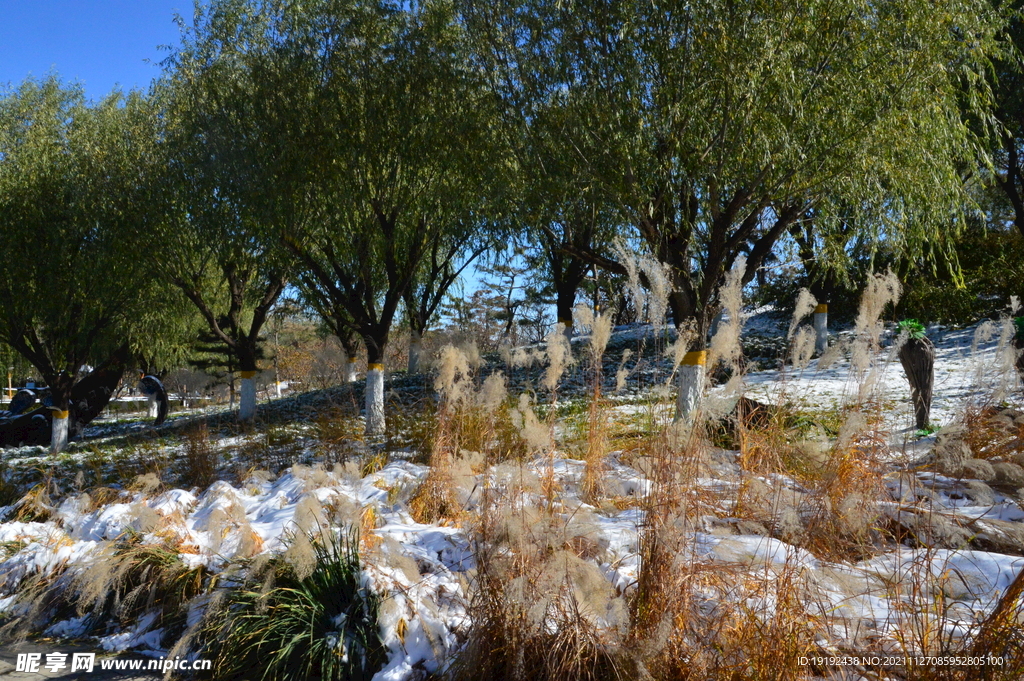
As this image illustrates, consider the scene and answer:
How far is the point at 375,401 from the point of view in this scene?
909 centimetres

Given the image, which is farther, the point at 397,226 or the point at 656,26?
the point at 397,226

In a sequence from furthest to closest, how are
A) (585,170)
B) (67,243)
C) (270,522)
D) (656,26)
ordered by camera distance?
1. (67,243)
2. (585,170)
3. (656,26)
4. (270,522)

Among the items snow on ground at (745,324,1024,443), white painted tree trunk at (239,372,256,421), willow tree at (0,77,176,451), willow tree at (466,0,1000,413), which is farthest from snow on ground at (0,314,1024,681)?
white painted tree trunk at (239,372,256,421)

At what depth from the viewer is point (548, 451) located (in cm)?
437

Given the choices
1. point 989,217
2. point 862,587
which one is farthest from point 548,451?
point 989,217

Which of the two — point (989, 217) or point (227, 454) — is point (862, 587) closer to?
point (227, 454)

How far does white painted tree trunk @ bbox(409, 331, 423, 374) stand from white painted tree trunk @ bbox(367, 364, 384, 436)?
6782 millimetres

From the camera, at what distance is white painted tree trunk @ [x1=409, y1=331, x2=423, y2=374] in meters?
16.6

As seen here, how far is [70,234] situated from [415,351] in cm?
802

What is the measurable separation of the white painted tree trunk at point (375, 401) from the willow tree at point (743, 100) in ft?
12.2

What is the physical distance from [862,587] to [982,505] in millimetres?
1614

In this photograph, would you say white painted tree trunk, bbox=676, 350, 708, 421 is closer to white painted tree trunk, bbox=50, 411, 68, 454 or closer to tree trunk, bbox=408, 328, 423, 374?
tree trunk, bbox=408, 328, 423, 374

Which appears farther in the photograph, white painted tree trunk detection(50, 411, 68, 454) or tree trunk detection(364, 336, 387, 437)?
white painted tree trunk detection(50, 411, 68, 454)

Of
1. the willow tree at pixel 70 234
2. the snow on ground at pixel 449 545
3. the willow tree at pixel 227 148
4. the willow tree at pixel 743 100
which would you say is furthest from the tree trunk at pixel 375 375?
the willow tree at pixel 70 234
